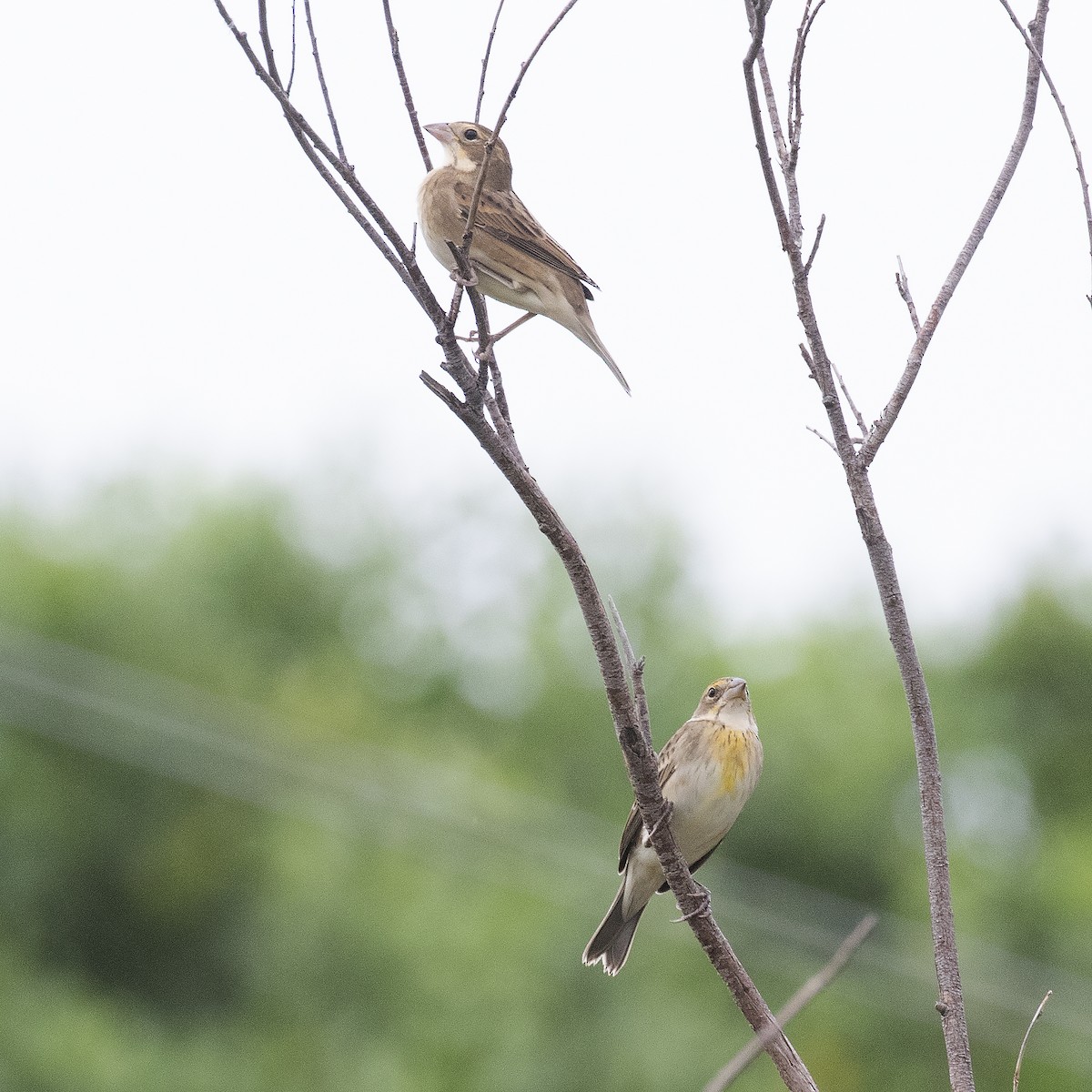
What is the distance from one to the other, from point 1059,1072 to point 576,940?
695cm

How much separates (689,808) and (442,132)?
9.04ft

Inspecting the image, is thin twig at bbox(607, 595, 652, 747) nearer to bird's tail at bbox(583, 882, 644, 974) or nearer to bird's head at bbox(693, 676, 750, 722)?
bird's tail at bbox(583, 882, 644, 974)

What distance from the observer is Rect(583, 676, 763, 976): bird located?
5023mm

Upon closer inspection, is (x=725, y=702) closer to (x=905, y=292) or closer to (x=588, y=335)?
(x=588, y=335)

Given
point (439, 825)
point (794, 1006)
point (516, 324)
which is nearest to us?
point (794, 1006)

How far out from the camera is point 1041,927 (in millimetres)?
22406

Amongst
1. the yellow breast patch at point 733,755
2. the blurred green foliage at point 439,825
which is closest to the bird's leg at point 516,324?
the yellow breast patch at point 733,755

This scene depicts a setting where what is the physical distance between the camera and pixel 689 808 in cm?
506

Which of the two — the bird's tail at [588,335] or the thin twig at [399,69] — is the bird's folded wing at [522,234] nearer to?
the bird's tail at [588,335]

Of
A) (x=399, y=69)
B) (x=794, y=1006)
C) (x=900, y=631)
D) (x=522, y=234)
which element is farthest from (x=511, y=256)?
(x=794, y=1006)

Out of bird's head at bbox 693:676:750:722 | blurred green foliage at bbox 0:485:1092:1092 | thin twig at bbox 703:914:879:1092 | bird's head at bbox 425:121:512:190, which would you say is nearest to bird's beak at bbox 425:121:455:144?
bird's head at bbox 425:121:512:190

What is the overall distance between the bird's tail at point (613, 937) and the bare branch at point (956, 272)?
8.40ft

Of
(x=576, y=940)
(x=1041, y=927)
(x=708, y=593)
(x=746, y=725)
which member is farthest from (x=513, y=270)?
(x=708, y=593)

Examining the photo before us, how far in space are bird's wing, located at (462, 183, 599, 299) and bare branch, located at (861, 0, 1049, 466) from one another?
2011 millimetres
